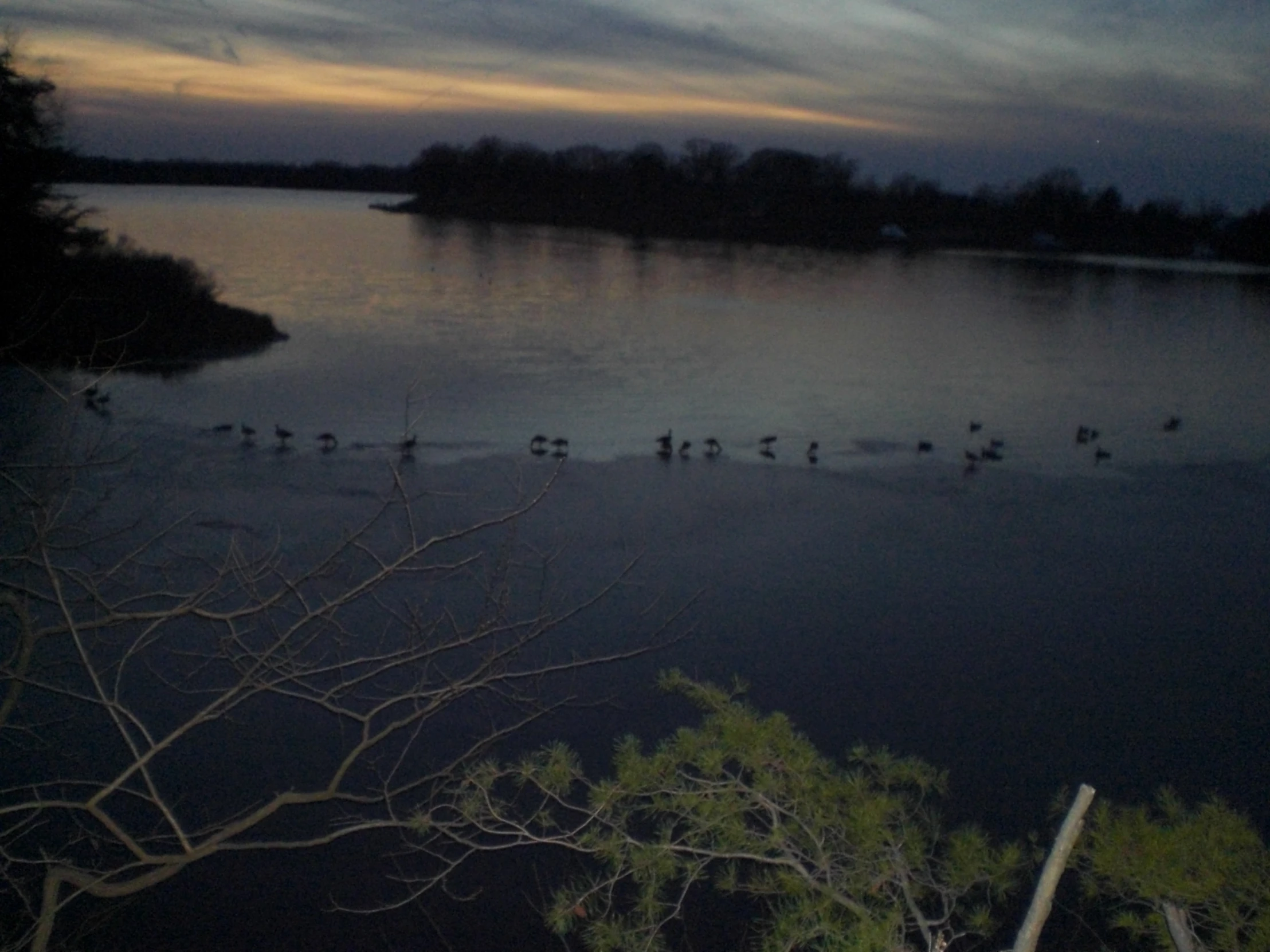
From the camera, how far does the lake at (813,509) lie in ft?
32.2

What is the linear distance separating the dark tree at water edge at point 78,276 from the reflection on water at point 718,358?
4.87 ft

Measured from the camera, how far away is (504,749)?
9359mm

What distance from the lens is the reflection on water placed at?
776 inches

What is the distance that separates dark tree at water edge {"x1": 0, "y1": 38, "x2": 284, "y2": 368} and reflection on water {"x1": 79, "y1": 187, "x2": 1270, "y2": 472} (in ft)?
4.87

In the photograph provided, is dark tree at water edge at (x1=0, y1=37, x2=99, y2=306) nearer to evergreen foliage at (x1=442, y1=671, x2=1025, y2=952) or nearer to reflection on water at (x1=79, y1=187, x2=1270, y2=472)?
reflection on water at (x1=79, y1=187, x2=1270, y2=472)

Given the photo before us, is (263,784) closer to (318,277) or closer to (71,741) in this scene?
(71,741)

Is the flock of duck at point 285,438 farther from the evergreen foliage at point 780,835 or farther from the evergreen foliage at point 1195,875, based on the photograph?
the evergreen foliage at point 1195,875

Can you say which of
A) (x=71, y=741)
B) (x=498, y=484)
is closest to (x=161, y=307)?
(x=498, y=484)

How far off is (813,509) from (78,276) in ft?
58.9

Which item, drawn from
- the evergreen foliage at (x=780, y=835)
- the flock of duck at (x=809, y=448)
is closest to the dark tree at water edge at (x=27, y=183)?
the flock of duck at (x=809, y=448)

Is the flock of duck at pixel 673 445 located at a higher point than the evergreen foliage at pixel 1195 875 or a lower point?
lower

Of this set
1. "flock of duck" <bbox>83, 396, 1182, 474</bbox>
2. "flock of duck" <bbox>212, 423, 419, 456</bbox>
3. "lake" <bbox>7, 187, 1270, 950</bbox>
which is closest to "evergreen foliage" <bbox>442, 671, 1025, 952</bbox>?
"lake" <bbox>7, 187, 1270, 950</bbox>

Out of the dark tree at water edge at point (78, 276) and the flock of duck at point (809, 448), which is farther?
the dark tree at water edge at point (78, 276)

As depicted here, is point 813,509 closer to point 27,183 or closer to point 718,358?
point 718,358
